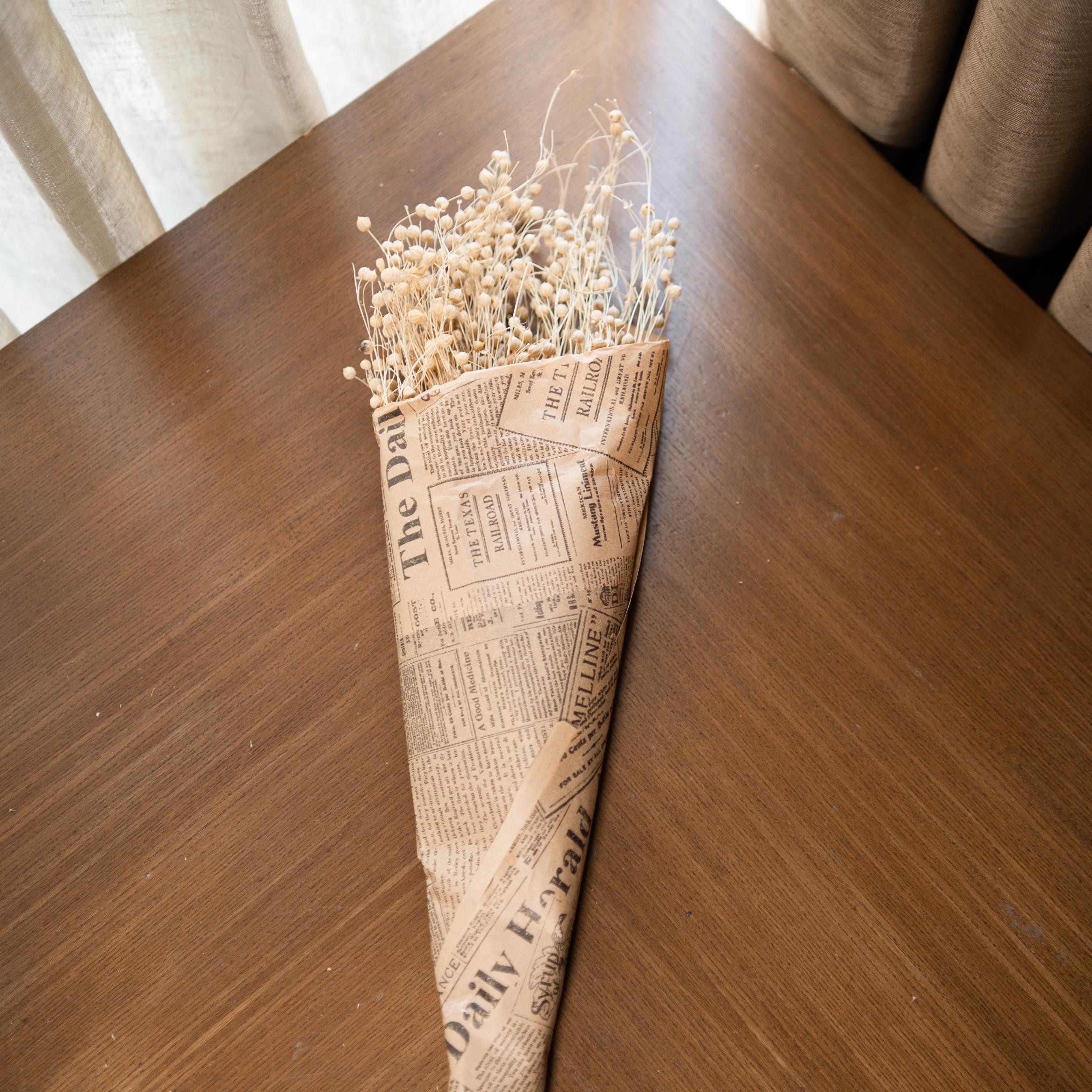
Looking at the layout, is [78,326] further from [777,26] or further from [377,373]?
[777,26]

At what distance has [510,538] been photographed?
72cm

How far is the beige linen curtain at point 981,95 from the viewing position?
27.1 inches

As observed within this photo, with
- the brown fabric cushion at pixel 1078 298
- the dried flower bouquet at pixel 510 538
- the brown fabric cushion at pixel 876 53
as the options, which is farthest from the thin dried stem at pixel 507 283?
the brown fabric cushion at pixel 1078 298

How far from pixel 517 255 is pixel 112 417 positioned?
1.29 ft

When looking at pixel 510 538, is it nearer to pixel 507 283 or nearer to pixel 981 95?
pixel 507 283

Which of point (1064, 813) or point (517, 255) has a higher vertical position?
point (517, 255)

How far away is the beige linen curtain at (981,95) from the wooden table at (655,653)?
33 millimetres

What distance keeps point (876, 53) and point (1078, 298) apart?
0.91 ft

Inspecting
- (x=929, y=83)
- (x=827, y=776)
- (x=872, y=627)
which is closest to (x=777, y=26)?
(x=929, y=83)

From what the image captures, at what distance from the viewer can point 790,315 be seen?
817mm

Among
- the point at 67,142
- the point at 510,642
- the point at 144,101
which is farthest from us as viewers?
the point at 144,101

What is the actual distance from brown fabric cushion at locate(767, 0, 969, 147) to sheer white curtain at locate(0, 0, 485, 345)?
0.38 m

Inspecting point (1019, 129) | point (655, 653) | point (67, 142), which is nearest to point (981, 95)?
point (1019, 129)

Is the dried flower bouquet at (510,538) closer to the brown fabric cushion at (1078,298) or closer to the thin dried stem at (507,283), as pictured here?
the thin dried stem at (507,283)
